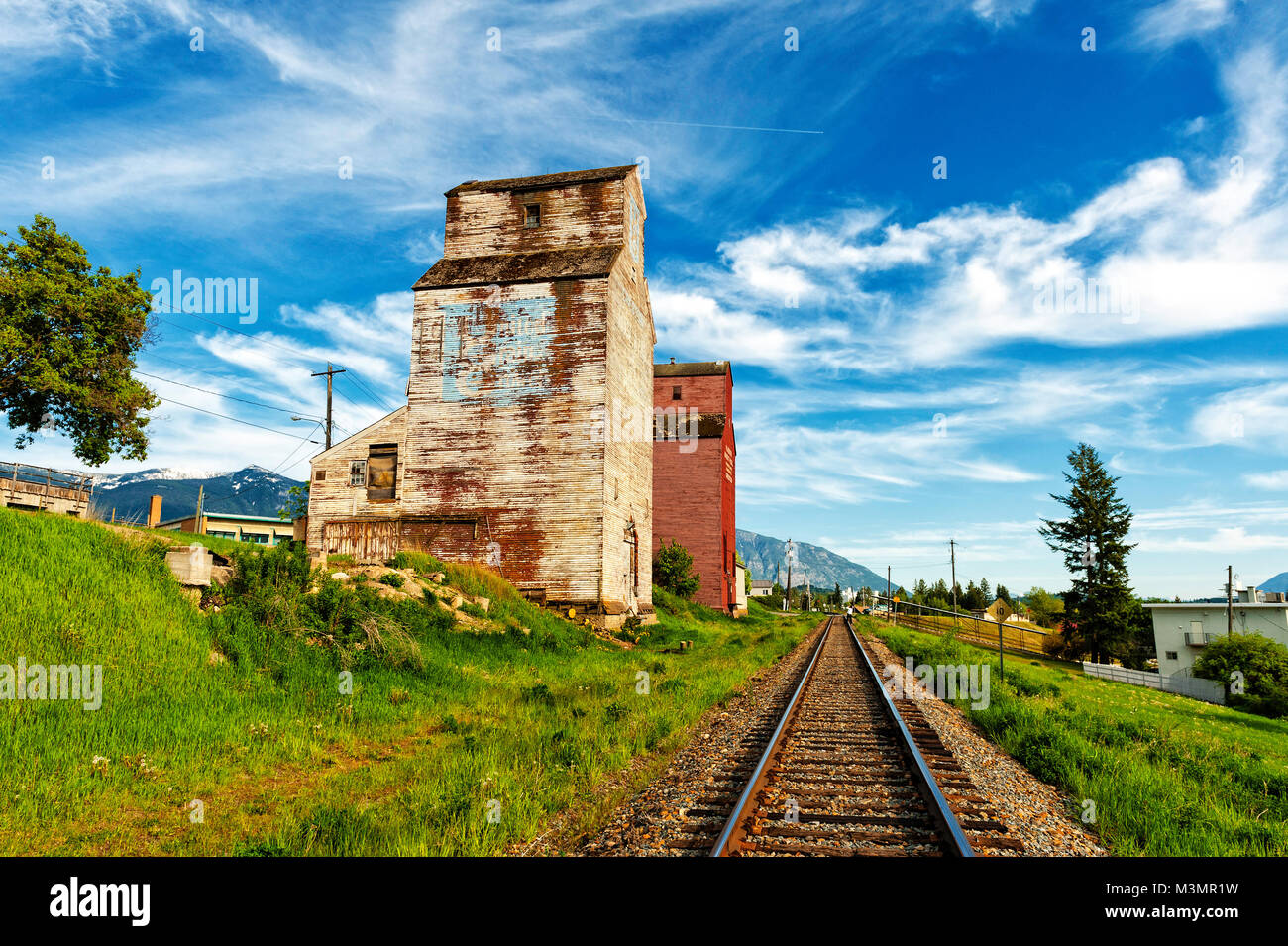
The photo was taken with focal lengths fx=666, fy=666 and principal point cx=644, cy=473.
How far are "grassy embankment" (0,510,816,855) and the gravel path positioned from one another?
623 mm

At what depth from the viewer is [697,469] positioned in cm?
4200

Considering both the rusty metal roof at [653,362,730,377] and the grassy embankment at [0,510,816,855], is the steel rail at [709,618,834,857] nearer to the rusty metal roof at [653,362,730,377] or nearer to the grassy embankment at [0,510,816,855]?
the grassy embankment at [0,510,816,855]

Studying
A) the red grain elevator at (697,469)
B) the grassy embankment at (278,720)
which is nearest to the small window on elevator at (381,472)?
the grassy embankment at (278,720)

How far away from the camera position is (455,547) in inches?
917

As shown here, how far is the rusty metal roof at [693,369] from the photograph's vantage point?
147 ft

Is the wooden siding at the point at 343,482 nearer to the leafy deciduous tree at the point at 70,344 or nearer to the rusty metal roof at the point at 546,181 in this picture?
the rusty metal roof at the point at 546,181

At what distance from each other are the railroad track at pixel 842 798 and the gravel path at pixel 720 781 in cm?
10

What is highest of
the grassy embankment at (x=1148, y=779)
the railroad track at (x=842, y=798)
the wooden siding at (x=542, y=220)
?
the wooden siding at (x=542, y=220)

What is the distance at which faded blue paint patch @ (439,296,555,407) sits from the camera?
23.7 metres

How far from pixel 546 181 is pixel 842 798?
2505 cm
